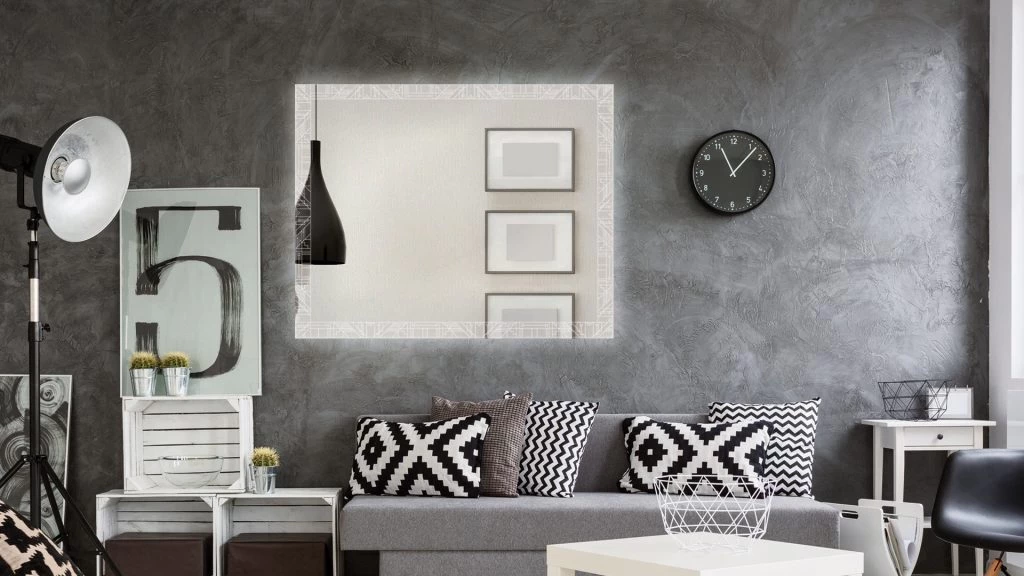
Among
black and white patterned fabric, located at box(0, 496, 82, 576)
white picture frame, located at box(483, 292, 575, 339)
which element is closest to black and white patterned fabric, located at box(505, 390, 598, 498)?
white picture frame, located at box(483, 292, 575, 339)

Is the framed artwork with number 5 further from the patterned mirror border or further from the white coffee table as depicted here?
the white coffee table

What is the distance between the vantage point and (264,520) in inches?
176

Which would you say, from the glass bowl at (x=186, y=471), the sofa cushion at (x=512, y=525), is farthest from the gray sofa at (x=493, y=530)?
the glass bowl at (x=186, y=471)

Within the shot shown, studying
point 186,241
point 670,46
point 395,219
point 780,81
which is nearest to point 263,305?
point 186,241

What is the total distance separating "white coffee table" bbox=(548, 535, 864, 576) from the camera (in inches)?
96.5

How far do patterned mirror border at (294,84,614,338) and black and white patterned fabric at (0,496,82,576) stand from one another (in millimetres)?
2996

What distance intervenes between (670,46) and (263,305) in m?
2.32

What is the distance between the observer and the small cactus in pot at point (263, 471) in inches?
165

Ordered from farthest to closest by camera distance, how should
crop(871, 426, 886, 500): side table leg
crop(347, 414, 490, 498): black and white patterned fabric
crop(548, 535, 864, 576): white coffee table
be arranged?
crop(871, 426, 886, 500): side table leg, crop(347, 414, 490, 498): black and white patterned fabric, crop(548, 535, 864, 576): white coffee table

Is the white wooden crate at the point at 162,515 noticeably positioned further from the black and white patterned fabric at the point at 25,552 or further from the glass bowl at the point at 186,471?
the black and white patterned fabric at the point at 25,552

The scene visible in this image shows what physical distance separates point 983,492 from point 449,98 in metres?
2.86

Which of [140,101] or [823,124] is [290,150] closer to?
[140,101]

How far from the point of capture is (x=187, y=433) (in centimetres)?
431

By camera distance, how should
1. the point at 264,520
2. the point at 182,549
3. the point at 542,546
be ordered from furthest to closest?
the point at 264,520 → the point at 182,549 → the point at 542,546
